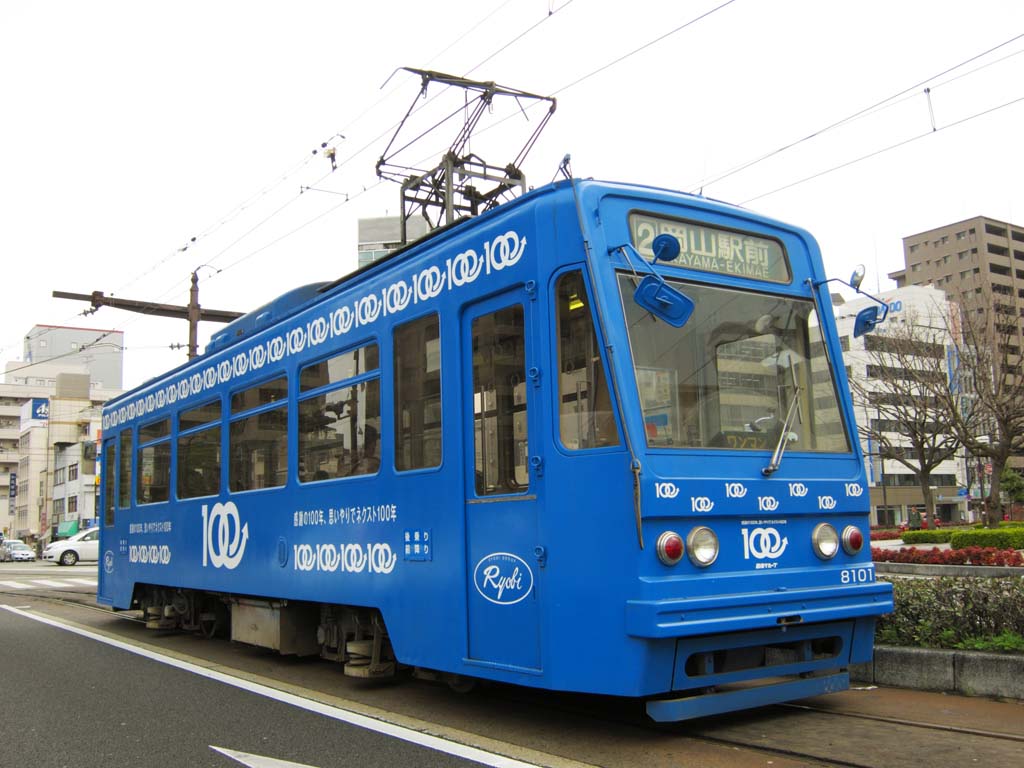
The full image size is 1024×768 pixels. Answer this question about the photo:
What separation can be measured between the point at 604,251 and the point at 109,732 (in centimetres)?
450

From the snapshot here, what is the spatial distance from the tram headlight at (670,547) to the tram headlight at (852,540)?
1.36 metres

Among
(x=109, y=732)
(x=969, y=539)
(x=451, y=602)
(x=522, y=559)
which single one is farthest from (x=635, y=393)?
(x=969, y=539)

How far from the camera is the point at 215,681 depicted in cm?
827

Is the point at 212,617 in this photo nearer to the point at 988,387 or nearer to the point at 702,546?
the point at 702,546

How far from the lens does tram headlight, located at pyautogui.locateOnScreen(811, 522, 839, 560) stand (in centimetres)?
569

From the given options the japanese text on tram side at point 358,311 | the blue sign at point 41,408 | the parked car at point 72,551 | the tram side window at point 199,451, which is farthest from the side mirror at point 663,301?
the blue sign at point 41,408

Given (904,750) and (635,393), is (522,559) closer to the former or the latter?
(635,393)

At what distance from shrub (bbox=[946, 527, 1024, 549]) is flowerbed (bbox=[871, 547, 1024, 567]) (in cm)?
687

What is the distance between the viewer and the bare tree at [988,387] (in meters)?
25.6

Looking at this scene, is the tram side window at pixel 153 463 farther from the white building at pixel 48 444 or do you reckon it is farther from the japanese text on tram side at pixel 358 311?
the white building at pixel 48 444

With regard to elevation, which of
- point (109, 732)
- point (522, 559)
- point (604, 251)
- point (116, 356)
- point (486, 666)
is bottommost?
point (109, 732)

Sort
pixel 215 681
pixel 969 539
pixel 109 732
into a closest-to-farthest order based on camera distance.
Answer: pixel 109 732
pixel 215 681
pixel 969 539

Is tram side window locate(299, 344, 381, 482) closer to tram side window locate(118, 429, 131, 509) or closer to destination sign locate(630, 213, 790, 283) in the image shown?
destination sign locate(630, 213, 790, 283)

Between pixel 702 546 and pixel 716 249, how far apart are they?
6.15 feet
